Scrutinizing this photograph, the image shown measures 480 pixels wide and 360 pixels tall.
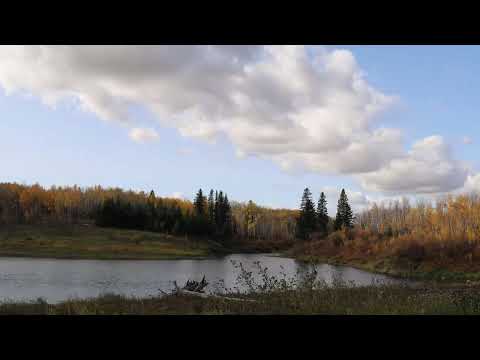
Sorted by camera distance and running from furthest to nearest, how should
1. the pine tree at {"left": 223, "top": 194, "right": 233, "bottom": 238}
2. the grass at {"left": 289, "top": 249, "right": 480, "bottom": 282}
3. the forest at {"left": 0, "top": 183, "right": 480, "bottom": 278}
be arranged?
the pine tree at {"left": 223, "top": 194, "right": 233, "bottom": 238} < the forest at {"left": 0, "top": 183, "right": 480, "bottom": 278} < the grass at {"left": 289, "top": 249, "right": 480, "bottom": 282}

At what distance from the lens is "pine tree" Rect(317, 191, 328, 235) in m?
140

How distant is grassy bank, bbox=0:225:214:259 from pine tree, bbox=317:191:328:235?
39280 millimetres

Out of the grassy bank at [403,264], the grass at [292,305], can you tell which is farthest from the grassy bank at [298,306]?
the grassy bank at [403,264]

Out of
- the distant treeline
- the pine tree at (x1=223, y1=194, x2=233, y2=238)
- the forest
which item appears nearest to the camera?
the forest

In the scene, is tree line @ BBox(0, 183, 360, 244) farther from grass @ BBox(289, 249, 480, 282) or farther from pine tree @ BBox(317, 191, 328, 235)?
grass @ BBox(289, 249, 480, 282)

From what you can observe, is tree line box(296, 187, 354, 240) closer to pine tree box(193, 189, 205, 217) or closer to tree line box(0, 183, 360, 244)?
tree line box(0, 183, 360, 244)

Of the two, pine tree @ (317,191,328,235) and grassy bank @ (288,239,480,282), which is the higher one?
pine tree @ (317,191,328,235)

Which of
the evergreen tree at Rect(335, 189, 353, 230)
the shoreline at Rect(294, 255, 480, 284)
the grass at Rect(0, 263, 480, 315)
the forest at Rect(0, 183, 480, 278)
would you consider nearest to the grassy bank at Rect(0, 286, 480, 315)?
the grass at Rect(0, 263, 480, 315)

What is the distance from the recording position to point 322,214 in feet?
468

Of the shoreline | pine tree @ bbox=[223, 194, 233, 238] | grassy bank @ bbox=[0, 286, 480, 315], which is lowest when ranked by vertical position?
the shoreline

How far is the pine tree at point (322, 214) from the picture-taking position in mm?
139688

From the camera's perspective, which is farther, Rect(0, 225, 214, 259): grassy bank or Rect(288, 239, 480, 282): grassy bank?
Rect(0, 225, 214, 259): grassy bank
